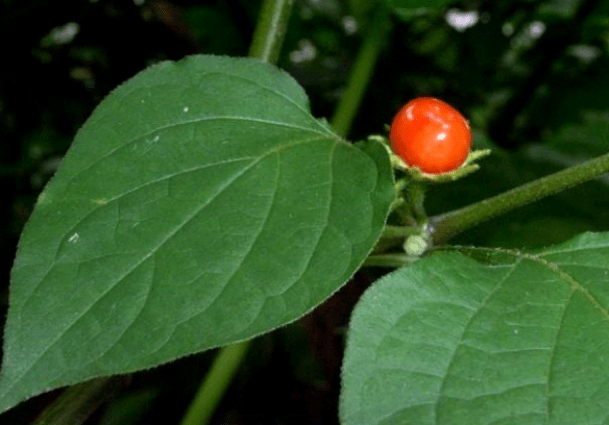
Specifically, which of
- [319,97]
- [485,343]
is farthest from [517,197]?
[319,97]

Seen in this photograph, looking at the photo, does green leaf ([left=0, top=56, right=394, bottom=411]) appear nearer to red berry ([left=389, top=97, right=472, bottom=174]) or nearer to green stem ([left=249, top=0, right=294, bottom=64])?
red berry ([left=389, top=97, right=472, bottom=174])

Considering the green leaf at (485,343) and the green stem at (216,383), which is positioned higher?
the green leaf at (485,343)

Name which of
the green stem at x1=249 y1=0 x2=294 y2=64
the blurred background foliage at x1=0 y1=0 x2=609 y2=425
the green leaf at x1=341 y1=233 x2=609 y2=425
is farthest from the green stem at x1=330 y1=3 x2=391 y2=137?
the green leaf at x1=341 y1=233 x2=609 y2=425

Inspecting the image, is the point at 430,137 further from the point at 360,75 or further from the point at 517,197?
the point at 360,75

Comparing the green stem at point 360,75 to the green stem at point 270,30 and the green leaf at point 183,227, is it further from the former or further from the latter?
the green leaf at point 183,227

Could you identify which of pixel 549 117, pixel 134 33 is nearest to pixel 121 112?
pixel 134 33

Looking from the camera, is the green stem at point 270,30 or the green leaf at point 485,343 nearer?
the green leaf at point 485,343

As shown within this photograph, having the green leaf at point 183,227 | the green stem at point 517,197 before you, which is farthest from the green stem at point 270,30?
the green stem at point 517,197
